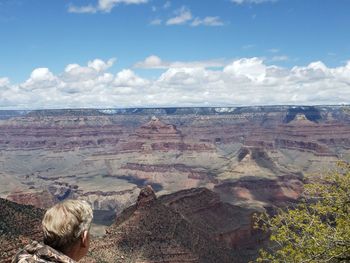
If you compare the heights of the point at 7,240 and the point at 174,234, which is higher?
the point at 7,240

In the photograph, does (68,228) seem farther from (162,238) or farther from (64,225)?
(162,238)

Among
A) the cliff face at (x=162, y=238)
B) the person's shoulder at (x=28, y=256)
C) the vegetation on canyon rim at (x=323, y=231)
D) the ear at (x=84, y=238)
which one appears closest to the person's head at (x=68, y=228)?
the ear at (x=84, y=238)

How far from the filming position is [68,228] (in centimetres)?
863

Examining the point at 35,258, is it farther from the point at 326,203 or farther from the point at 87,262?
the point at 87,262

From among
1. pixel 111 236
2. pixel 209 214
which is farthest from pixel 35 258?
pixel 209 214

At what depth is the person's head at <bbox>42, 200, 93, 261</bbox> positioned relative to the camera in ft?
28.3

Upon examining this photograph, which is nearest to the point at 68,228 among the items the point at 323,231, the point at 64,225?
the point at 64,225

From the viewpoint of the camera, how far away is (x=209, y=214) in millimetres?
129250

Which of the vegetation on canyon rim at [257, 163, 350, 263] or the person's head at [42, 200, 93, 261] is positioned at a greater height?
the person's head at [42, 200, 93, 261]

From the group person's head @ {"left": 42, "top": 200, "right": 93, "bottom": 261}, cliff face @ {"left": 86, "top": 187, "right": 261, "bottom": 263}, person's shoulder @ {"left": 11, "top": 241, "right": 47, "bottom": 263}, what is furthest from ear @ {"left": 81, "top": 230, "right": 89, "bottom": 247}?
cliff face @ {"left": 86, "top": 187, "right": 261, "bottom": 263}

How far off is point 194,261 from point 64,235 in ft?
263

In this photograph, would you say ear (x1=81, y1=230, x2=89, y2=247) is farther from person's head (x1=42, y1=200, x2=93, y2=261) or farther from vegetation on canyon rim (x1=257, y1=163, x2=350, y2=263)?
Answer: vegetation on canyon rim (x1=257, y1=163, x2=350, y2=263)

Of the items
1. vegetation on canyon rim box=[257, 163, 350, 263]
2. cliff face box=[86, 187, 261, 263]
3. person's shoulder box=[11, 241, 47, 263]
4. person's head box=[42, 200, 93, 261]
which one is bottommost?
cliff face box=[86, 187, 261, 263]

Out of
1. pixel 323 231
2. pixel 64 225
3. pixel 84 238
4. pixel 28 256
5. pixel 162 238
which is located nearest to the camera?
pixel 28 256
